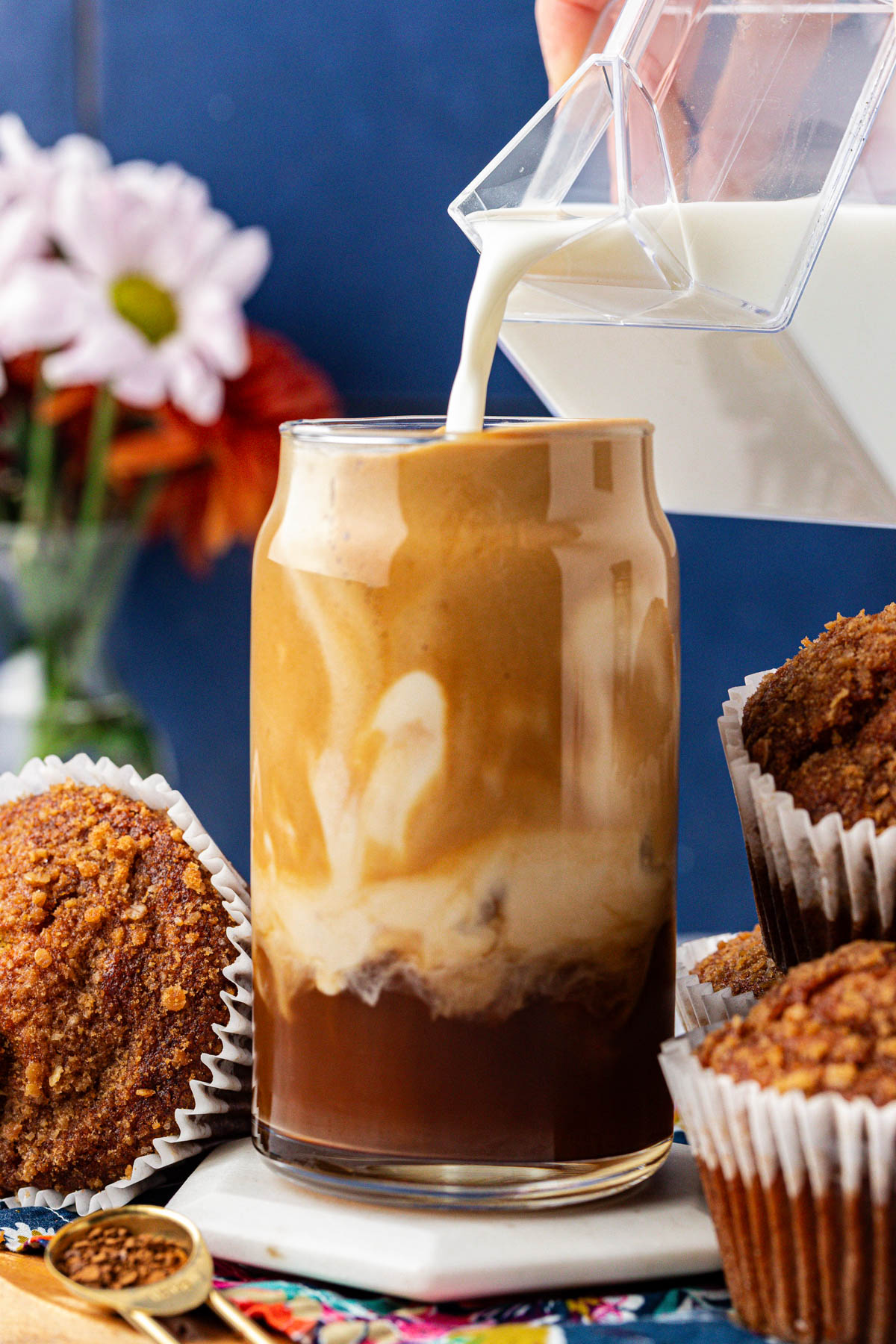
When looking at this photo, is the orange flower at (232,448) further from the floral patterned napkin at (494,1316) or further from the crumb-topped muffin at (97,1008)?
the floral patterned napkin at (494,1316)

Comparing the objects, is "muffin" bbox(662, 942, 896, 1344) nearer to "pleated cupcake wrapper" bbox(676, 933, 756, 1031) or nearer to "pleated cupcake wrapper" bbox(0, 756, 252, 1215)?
"pleated cupcake wrapper" bbox(676, 933, 756, 1031)

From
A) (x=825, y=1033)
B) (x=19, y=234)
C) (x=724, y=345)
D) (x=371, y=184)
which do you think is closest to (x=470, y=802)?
(x=825, y=1033)

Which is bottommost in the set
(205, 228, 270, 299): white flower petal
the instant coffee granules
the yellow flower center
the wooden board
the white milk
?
the wooden board

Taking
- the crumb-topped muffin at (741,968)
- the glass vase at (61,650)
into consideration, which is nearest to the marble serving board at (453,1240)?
the crumb-topped muffin at (741,968)

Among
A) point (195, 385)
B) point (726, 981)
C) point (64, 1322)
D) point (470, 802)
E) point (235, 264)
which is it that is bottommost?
point (64, 1322)

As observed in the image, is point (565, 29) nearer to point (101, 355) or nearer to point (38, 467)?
point (101, 355)

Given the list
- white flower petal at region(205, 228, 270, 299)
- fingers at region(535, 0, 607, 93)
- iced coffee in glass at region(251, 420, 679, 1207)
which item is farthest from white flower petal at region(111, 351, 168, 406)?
iced coffee in glass at region(251, 420, 679, 1207)
